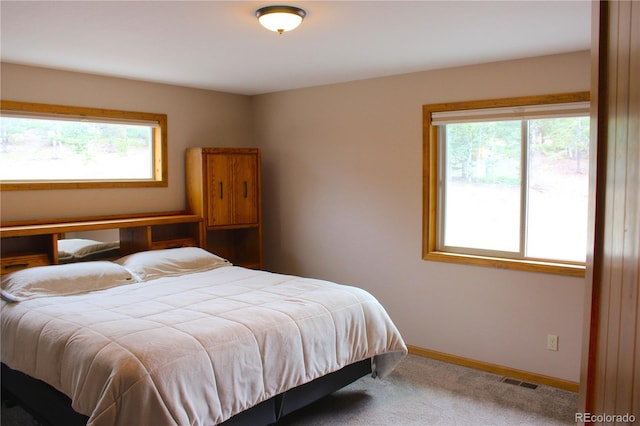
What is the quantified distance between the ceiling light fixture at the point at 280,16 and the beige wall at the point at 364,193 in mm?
1782

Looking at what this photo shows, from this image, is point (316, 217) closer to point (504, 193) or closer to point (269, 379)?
point (504, 193)

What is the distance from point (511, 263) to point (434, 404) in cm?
118

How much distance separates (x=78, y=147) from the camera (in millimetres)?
4199

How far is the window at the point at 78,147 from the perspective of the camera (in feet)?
12.5

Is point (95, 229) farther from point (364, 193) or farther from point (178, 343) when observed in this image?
point (364, 193)

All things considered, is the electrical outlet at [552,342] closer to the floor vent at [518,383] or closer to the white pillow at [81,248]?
the floor vent at [518,383]

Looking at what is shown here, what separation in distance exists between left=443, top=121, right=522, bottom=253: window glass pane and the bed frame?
4.60 ft

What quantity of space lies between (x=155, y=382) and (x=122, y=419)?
0.19m

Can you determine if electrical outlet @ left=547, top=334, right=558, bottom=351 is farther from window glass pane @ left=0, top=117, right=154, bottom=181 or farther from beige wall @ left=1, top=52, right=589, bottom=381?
window glass pane @ left=0, top=117, right=154, bottom=181

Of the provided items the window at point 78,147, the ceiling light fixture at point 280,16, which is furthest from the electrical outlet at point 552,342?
the window at point 78,147

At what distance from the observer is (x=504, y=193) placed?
3.91 meters

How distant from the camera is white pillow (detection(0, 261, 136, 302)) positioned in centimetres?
322

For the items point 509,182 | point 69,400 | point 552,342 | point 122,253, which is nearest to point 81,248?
point 122,253

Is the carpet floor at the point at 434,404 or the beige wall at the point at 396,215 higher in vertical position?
the beige wall at the point at 396,215
